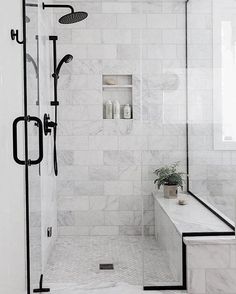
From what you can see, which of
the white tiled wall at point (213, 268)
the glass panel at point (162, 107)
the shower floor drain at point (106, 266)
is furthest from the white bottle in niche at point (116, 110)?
the white tiled wall at point (213, 268)

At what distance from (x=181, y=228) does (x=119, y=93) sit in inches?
50.0

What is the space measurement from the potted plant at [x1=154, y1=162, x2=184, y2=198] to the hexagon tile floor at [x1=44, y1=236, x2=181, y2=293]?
38 cm

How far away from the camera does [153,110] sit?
2.77 m

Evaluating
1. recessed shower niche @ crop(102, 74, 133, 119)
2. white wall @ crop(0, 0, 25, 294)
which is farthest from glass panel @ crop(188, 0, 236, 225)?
white wall @ crop(0, 0, 25, 294)

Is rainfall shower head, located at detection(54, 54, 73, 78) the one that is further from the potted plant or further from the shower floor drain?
the shower floor drain

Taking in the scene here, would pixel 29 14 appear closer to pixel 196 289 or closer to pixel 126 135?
pixel 126 135

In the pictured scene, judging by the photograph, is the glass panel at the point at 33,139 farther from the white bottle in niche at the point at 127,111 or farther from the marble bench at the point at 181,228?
the white bottle in niche at the point at 127,111

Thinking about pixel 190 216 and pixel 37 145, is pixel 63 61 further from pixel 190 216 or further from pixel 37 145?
pixel 190 216

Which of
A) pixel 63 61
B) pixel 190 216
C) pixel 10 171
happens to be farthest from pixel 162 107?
pixel 10 171

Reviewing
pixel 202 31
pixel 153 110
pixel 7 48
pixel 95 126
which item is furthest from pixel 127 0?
pixel 7 48

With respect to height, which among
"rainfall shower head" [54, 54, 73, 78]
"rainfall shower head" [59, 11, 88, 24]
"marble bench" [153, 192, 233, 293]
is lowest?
"marble bench" [153, 192, 233, 293]

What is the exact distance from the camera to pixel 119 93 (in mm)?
3344

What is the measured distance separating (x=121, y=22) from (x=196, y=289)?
6.74ft

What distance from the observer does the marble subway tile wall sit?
276 cm
